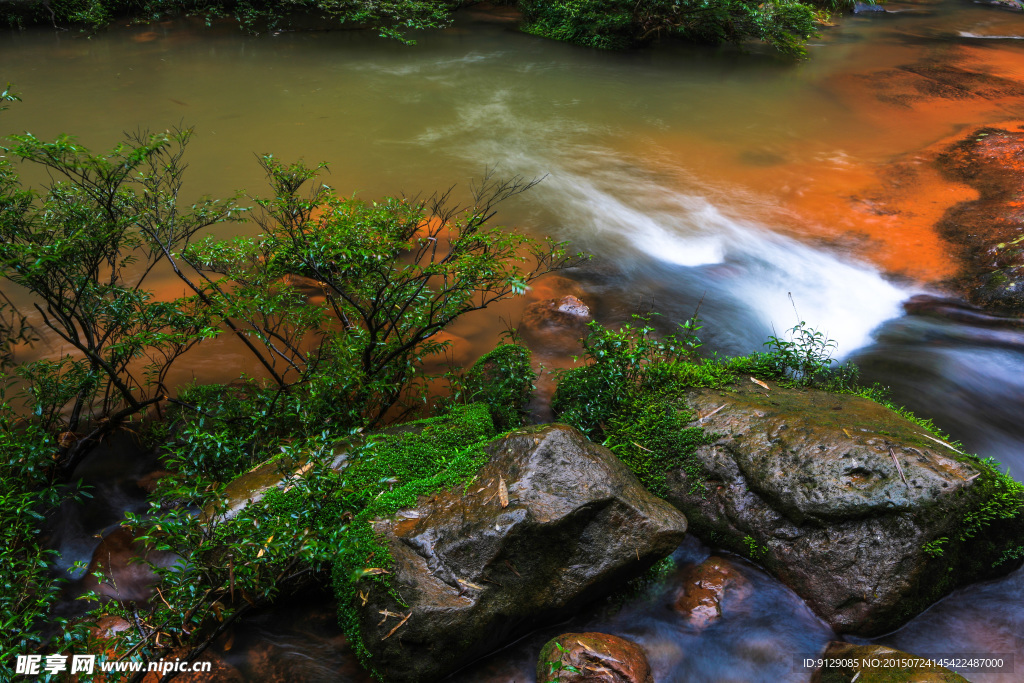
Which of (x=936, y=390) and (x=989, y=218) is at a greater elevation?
(x=989, y=218)

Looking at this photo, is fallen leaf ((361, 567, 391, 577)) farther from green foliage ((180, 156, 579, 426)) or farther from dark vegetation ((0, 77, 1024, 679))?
green foliage ((180, 156, 579, 426))

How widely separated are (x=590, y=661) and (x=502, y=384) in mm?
2379

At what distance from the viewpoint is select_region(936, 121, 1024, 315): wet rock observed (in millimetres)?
7078

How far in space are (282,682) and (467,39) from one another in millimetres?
16300

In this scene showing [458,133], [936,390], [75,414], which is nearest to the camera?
[75,414]

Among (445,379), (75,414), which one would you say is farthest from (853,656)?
(75,414)

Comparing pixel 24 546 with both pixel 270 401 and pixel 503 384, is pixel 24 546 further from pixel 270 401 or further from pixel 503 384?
pixel 503 384

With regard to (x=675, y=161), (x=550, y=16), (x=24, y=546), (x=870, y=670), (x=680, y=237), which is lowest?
(x=870, y=670)

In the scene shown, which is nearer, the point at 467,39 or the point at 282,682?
the point at 282,682

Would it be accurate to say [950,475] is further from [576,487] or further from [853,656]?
[576,487]

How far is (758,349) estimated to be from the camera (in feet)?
21.9

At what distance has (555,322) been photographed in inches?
265

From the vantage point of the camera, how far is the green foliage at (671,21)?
14.2m

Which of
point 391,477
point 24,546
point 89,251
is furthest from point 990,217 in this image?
point 24,546
